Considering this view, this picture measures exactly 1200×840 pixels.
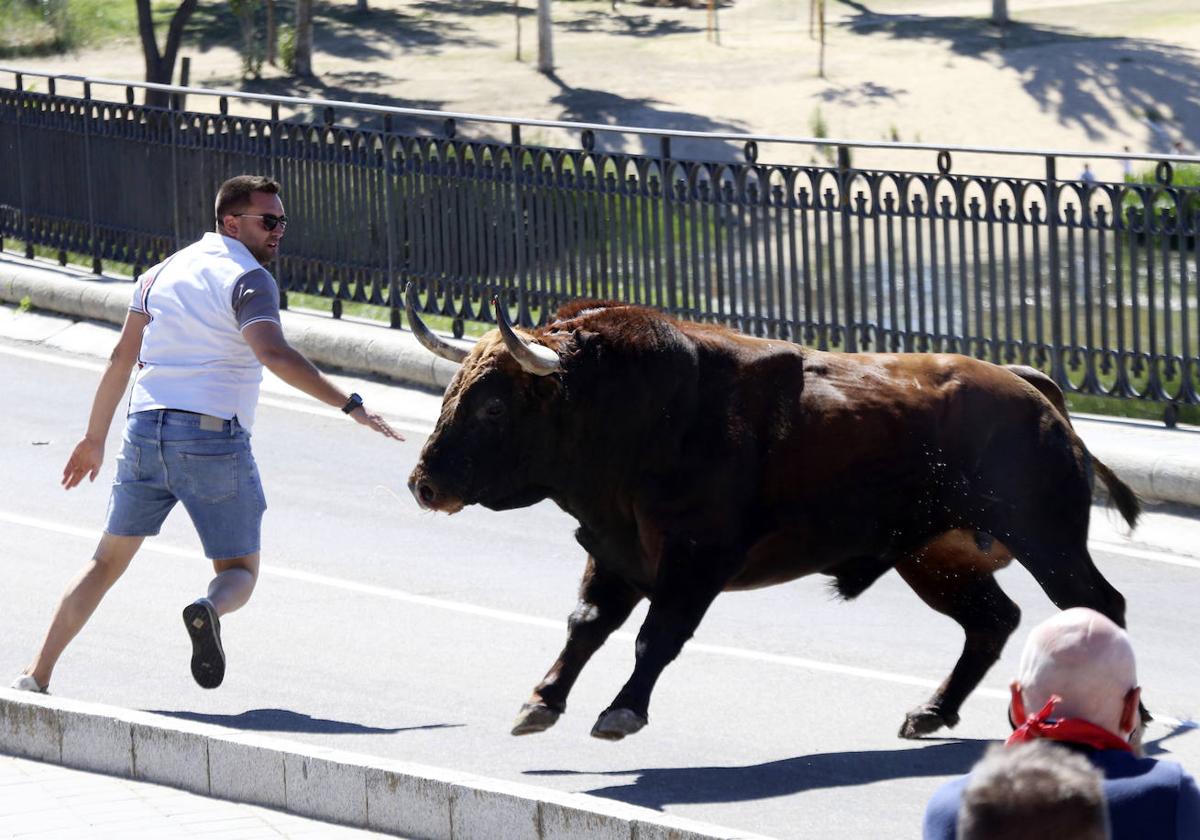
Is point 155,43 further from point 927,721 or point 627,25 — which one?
point 927,721

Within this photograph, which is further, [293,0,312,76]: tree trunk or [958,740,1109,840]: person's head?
[293,0,312,76]: tree trunk

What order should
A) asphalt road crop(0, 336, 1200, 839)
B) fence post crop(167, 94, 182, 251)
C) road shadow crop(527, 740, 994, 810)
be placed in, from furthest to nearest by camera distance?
fence post crop(167, 94, 182, 251)
asphalt road crop(0, 336, 1200, 839)
road shadow crop(527, 740, 994, 810)

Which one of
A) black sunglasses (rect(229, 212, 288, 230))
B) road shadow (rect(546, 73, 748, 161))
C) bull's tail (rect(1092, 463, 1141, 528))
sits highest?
black sunglasses (rect(229, 212, 288, 230))

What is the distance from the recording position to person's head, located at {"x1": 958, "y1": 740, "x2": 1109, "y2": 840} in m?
3.10

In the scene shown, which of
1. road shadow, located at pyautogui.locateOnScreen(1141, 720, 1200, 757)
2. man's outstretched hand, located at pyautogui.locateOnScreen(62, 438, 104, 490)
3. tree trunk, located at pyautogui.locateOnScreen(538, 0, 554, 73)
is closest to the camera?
road shadow, located at pyautogui.locateOnScreen(1141, 720, 1200, 757)

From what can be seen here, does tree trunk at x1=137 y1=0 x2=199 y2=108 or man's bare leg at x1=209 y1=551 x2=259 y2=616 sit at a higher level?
man's bare leg at x1=209 y1=551 x2=259 y2=616

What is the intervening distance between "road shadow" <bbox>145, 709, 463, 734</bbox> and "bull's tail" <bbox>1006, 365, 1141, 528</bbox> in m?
2.41

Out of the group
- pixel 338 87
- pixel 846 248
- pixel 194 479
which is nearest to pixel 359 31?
pixel 338 87

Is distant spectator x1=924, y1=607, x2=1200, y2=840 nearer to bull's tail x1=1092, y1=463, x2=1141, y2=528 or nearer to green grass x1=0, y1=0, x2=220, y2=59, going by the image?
bull's tail x1=1092, y1=463, x2=1141, y2=528

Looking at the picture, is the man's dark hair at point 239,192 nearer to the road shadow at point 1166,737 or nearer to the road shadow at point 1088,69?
the road shadow at point 1166,737

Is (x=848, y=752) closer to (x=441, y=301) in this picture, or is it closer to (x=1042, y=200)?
(x=1042, y=200)

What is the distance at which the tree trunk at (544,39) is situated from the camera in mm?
53312

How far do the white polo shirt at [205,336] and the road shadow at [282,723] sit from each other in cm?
109

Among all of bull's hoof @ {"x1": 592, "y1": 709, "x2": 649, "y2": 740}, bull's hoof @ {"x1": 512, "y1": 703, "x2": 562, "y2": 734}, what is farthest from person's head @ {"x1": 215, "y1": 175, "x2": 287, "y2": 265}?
bull's hoof @ {"x1": 592, "y1": 709, "x2": 649, "y2": 740}
